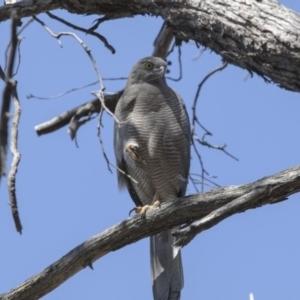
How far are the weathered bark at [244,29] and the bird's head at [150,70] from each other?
1.87 meters

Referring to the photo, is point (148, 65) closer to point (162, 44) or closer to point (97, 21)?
point (162, 44)

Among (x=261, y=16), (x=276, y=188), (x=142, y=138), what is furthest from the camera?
(x=142, y=138)

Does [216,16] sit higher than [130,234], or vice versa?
[216,16]

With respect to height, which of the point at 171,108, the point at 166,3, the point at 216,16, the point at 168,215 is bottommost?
the point at 168,215

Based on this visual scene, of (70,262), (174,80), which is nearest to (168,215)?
(70,262)

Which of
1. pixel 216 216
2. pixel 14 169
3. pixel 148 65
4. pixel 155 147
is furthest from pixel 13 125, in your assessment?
pixel 148 65

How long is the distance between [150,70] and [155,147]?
808mm

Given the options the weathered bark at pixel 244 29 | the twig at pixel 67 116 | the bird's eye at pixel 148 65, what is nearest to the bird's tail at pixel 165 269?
the twig at pixel 67 116

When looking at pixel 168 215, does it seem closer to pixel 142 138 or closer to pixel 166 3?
pixel 166 3

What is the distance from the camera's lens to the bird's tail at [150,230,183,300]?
224 inches

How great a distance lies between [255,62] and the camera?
418 centimetres

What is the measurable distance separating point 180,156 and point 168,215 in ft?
6.73

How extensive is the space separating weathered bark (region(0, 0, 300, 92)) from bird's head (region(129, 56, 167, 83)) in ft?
6.13

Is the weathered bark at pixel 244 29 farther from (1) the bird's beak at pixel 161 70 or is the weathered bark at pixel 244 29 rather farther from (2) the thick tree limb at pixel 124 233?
(1) the bird's beak at pixel 161 70
